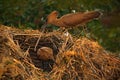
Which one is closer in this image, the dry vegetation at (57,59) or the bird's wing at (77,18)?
the dry vegetation at (57,59)

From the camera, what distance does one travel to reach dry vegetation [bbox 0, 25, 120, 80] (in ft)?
8.70

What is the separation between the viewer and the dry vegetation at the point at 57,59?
2650mm

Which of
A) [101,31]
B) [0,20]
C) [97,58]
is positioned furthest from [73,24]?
[0,20]

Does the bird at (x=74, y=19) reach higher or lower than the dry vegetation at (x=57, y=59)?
higher

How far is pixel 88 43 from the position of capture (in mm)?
3105

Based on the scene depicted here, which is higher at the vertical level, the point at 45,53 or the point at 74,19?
the point at 74,19

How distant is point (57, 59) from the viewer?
284 cm

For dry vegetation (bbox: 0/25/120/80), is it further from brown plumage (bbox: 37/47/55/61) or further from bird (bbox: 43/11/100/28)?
bird (bbox: 43/11/100/28)

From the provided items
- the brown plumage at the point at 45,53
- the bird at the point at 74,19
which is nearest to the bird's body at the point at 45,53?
the brown plumage at the point at 45,53

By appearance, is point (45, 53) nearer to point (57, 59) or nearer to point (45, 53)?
point (45, 53)

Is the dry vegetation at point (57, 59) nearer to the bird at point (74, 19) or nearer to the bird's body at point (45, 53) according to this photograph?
the bird's body at point (45, 53)

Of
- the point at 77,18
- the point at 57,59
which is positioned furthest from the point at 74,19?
the point at 57,59

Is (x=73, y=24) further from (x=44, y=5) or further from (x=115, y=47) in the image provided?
(x=44, y=5)

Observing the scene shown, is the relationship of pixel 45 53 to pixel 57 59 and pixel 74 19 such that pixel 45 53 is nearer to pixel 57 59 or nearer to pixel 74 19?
pixel 57 59
